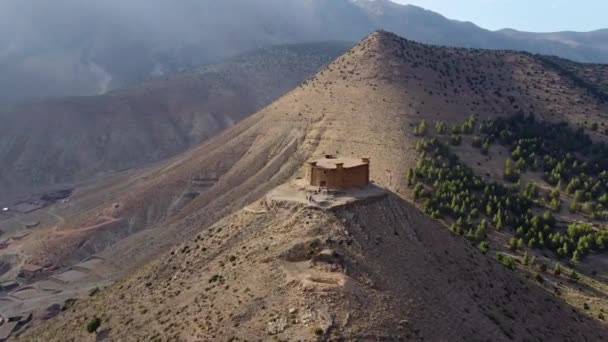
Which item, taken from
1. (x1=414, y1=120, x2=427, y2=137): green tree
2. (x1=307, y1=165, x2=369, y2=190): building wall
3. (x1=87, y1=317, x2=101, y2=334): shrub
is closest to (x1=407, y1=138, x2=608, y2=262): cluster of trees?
(x1=414, y1=120, x2=427, y2=137): green tree

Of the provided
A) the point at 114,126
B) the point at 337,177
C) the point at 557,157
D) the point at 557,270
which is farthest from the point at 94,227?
the point at 114,126

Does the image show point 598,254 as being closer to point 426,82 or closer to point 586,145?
point 586,145

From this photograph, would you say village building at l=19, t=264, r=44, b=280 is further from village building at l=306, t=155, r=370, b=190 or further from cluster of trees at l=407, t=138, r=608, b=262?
cluster of trees at l=407, t=138, r=608, b=262

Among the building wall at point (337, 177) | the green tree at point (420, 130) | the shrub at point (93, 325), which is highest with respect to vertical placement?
the building wall at point (337, 177)

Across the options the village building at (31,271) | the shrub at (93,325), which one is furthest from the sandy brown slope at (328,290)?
the village building at (31,271)

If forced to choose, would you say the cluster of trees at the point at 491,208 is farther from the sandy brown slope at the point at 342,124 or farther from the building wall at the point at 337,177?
the building wall at the point at 337,177

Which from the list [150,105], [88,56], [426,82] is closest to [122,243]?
[426,82]
